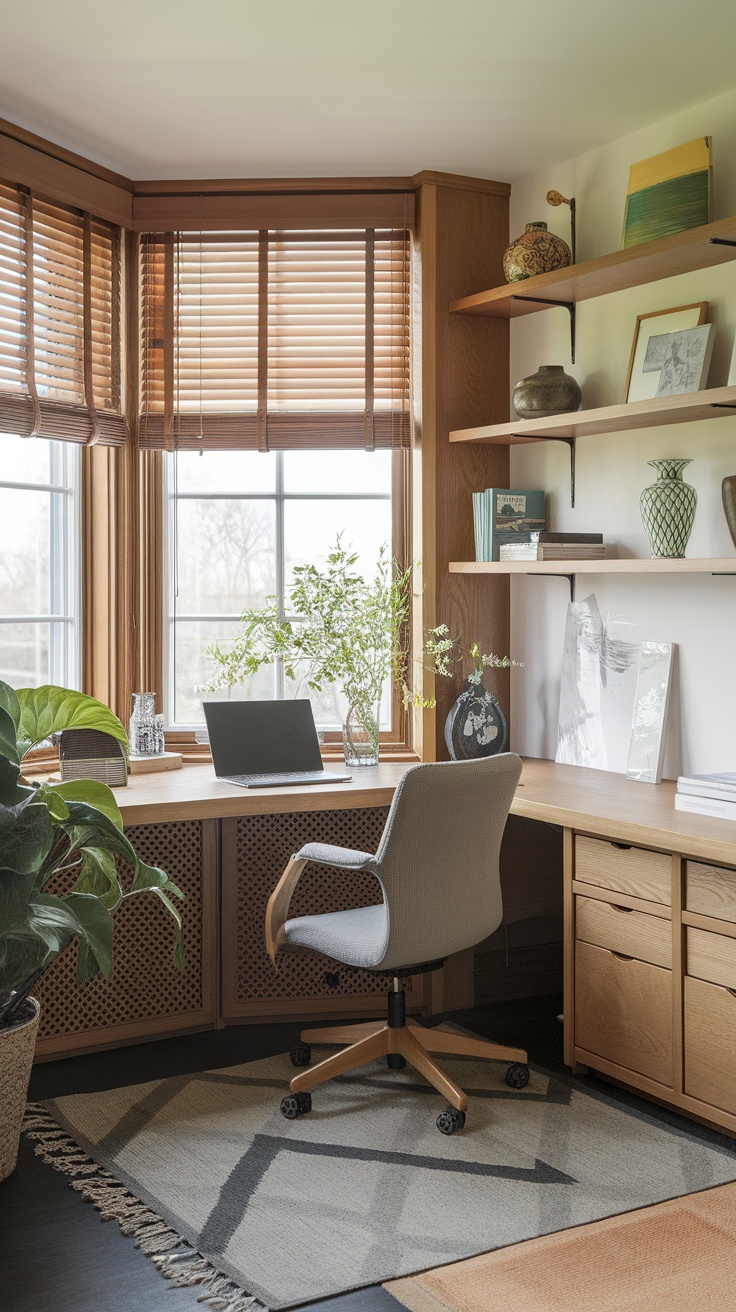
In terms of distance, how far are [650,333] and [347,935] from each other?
1.93 metres

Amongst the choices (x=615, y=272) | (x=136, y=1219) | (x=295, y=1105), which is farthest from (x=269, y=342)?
(x=136, y=1219)

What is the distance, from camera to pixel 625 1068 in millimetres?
A: 3027

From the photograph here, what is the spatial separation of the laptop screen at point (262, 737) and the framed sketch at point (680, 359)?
1.43 metres

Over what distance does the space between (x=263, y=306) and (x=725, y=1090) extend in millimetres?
2737

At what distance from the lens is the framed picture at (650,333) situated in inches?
132

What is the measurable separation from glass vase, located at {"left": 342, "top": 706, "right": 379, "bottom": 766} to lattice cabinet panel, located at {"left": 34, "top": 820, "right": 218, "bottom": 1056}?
542 millimetres

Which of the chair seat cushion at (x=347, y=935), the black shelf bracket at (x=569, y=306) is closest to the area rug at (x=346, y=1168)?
the chair seat cushion at (x=347, y=935)

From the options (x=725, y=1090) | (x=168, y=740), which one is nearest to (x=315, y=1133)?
(x=725, y=1090)

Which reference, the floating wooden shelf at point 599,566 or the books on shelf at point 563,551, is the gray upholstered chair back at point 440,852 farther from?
the books on shelf at point 563,551

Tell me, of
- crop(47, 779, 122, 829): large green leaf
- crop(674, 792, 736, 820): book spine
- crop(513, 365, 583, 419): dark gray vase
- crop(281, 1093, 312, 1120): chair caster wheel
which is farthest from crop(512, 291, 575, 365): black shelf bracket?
crop(281, 1093, 312, 1120): chair caster wheel

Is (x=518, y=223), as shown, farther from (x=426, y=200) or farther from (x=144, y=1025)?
(x=144, y=1025)

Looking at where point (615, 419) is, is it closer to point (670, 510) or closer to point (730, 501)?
point (670, 510)

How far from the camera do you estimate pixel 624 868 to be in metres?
3.01

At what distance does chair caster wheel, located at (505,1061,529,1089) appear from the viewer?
3.09m
